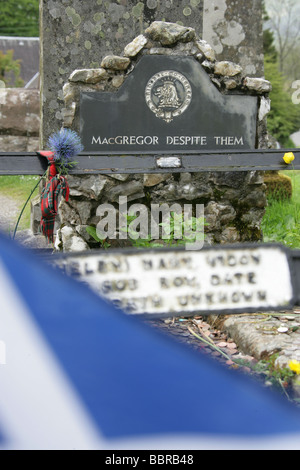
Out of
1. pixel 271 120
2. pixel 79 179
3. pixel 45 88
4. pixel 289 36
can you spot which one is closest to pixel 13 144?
pixel 45 88

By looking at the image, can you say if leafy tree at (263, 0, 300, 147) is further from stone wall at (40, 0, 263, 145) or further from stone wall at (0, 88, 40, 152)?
stone wall at (40, 0, 263, 145)

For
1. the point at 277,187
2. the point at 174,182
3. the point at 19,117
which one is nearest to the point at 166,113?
the point at 174,182

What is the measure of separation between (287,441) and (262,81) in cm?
357

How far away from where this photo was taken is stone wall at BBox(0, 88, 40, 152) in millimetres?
9883

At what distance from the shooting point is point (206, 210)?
4316 millimetres

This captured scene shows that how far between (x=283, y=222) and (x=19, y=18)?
2420 cm

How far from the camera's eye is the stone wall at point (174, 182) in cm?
407

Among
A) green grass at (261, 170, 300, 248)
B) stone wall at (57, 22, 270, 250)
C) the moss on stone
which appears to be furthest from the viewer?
the moss on stone

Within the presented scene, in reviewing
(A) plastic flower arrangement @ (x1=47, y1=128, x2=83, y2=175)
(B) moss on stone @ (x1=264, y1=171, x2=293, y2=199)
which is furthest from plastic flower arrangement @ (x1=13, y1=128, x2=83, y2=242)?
(B) moss on stone @ (x1=264, y1=171, x2=293, y2=199)

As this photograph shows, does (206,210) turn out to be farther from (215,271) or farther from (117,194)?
(215,271)

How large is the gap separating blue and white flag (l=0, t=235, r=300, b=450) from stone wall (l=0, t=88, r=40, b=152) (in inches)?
359

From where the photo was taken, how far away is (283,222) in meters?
5.45

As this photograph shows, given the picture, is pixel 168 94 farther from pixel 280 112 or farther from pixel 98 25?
pixel 280 112

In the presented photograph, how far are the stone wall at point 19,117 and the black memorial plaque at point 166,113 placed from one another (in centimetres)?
602
